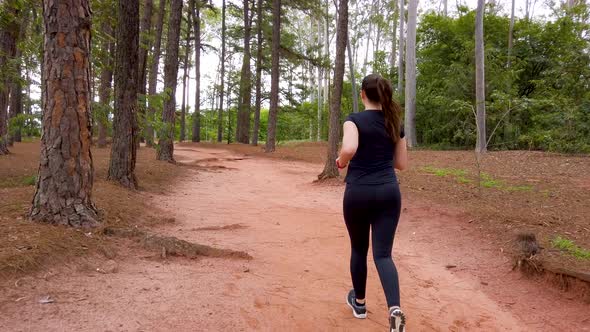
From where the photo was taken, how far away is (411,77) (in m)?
22.1

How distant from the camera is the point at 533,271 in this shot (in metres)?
4.59

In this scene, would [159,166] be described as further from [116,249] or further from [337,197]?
[116,249]

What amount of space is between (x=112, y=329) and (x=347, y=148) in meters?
2.03

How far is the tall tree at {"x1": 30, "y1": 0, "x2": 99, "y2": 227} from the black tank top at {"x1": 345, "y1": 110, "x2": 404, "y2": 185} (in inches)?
128

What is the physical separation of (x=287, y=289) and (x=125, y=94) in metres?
6.15

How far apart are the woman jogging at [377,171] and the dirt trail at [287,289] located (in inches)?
27.0

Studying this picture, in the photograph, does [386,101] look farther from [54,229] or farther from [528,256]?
[54,229]

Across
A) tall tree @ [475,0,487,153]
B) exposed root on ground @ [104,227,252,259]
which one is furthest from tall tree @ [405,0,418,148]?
exposed root on ground @ [104,227,252,259]

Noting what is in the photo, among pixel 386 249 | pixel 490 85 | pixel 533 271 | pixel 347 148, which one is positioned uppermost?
pixel 490 85

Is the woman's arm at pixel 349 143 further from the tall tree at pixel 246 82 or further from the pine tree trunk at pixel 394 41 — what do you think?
the pine tree trunk at pixel 394 41

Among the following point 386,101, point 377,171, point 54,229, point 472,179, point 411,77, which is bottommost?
point 54,229

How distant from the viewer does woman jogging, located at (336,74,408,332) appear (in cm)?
297

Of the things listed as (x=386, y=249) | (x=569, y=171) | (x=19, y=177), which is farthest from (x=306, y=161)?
(x=386, y=249)

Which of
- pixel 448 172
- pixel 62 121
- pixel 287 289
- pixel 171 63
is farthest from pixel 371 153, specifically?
pixel 171 63
